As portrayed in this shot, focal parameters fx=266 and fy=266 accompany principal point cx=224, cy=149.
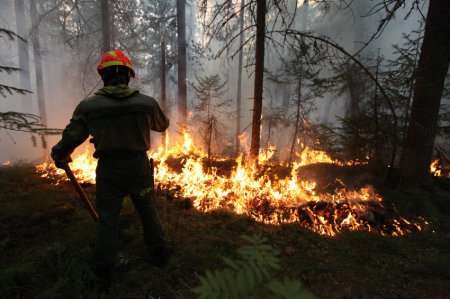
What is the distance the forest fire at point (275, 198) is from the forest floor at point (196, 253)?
0.36 metres

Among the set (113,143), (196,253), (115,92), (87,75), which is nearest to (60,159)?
(113,143)

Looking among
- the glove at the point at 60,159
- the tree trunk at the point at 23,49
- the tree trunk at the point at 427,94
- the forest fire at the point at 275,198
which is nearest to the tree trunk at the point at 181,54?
the forest fire at the point at 275,198

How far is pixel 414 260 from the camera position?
13.3 ft

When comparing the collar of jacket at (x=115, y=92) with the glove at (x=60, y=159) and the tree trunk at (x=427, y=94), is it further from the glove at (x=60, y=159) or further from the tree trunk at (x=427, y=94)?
the tree trunk at (x=427, y=94)

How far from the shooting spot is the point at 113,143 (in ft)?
10.9

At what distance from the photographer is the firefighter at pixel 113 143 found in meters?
3.33

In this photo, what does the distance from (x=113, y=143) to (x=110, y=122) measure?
0.27 m

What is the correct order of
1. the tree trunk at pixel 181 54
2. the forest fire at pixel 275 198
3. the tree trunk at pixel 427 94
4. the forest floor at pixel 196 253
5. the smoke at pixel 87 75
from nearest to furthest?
the forest floor at pixel 196 253 → the forest fire at pixel 275 198 → the tree trunk at pixel 427 94 → the tree trunk at pixel 181 54 → the smoke at pixel 87 75

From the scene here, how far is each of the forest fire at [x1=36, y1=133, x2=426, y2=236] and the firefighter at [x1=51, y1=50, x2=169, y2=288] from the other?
2.33 meters

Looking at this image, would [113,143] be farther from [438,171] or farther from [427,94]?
[438,171]

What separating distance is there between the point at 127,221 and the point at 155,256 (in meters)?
1.37

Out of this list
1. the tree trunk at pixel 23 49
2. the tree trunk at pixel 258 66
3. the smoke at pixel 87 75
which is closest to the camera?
the tree trunk at pixel 258 66

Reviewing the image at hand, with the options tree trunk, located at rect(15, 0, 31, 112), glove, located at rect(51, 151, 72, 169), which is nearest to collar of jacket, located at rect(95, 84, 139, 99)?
glove, located at rect(51, 151, 72, 169)

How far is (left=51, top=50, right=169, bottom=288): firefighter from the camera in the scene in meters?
3.33
